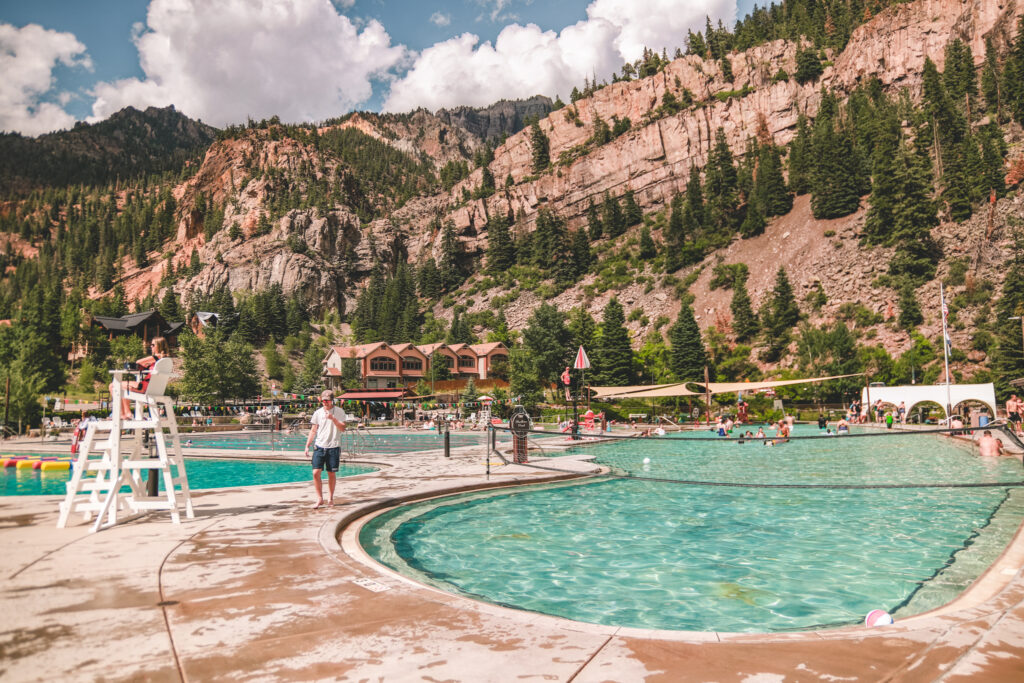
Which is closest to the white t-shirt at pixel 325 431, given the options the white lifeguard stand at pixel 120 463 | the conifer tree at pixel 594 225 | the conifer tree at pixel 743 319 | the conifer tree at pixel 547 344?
the white lifeguard stand at pixel 120 463

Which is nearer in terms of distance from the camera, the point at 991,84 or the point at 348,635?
the point at 348,635

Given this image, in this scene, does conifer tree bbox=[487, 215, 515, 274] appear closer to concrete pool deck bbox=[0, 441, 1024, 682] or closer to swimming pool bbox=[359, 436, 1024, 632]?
swimming pool bbox=[359, 436, 1024, 632]

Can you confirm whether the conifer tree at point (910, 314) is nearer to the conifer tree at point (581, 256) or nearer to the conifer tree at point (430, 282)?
the conifer tree at point (581, 256)

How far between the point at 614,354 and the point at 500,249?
58.8 metres

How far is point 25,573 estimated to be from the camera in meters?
4.83

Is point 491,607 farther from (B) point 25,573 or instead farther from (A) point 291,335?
(A) point 291,335

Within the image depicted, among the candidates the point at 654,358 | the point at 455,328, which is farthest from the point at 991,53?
the point at 455,328

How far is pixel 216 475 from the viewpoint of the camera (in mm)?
18859

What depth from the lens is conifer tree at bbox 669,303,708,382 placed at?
59.9 meters

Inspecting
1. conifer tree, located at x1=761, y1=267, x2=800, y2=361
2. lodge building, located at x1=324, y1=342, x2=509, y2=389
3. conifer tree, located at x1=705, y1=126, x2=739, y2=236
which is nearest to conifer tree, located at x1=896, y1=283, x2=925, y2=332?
conifer tree, located at x1=761, y1=267, x2=800, y2=361

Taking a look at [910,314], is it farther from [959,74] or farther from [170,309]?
[170,309]

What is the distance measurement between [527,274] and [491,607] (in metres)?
105

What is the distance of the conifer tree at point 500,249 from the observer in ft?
378

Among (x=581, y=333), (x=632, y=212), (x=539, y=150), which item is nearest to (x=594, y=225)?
(x=632, y=212)
